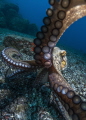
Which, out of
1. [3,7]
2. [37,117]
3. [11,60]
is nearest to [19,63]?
[11,60]

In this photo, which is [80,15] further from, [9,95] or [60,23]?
[9,95]

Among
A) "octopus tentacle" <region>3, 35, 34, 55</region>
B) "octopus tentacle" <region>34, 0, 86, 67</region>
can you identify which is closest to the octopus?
"octopus tentacle" <region>34, 0, 86, 67</region>

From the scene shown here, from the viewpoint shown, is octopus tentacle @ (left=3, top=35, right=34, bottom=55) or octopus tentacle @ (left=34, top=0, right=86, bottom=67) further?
octopus tentacle @ (left=3, top=35, right=34, bottom=55)

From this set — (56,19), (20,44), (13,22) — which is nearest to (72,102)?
(56,19)

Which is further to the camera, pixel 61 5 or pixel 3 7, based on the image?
pixel 3 7

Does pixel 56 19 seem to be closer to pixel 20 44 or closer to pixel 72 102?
pixel 72 102

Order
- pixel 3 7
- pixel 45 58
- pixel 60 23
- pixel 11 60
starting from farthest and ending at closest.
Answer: pixel 3 7 → pixel 11 60 → pixel 45 58 → pixel 60 23

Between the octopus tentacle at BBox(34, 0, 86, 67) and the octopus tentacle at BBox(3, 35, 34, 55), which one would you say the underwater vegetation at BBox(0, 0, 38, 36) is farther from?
the octopus tentacle at BBox(34, 0, 86, 67)

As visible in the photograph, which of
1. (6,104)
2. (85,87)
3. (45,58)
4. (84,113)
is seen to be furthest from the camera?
(85,87)
